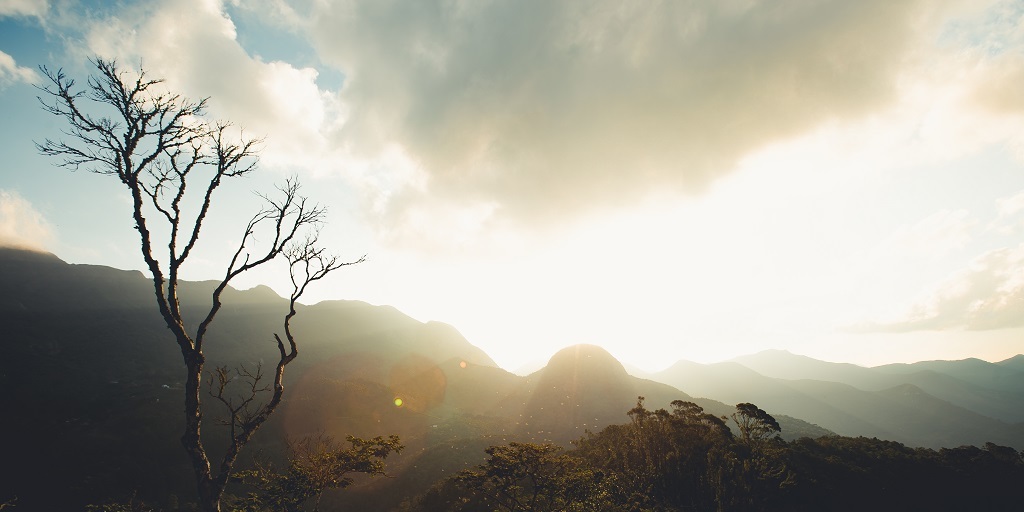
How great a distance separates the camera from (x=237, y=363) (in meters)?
93.4

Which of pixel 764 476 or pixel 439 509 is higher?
pixel 764 476

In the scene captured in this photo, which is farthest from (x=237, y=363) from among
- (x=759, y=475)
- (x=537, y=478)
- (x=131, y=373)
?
(x=759, y=475)

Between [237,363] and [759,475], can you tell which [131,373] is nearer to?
Answer: [237,363]

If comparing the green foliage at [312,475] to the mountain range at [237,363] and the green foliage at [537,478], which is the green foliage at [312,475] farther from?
the mountain range at [237,363]

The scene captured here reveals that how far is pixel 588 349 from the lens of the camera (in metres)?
113

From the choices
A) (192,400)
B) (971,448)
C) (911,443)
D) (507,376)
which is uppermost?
(192,400)

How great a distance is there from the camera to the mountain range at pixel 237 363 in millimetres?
38562

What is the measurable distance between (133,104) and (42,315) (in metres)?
133

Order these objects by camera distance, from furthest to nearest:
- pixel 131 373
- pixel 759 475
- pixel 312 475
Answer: pixel 131 373, pixel 759 475, pixel 312 475

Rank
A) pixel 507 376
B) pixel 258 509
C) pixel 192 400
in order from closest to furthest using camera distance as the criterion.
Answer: pixel 192 400, pixel 258 509, pixel 507 376

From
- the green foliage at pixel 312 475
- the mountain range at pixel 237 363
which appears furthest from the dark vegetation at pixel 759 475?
the mountain range at pixel 237 363

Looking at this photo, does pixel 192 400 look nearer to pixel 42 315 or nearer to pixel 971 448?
pixel 971 448

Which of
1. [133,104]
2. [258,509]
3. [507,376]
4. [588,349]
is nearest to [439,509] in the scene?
[258,509]

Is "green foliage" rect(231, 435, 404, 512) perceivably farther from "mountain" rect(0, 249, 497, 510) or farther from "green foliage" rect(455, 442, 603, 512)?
"mountain" rect(0, 249, 497, 510)
